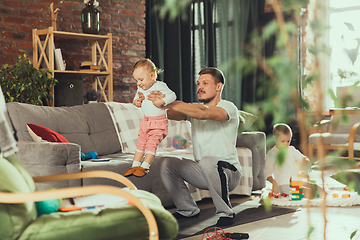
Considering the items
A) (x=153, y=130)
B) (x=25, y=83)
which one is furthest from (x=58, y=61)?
(x=153, y=130)

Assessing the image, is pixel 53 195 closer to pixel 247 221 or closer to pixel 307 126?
pixel 307 126

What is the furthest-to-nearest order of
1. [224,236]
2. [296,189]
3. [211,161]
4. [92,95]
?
[92,95], [296,189], [211,161], [224,236]

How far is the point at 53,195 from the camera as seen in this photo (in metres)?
1.40

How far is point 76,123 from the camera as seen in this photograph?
3393mm

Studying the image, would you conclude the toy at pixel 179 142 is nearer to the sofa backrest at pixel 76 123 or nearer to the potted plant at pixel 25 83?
the sofa backrest at pixel 76 123

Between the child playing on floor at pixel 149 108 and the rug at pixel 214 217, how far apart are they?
546mm

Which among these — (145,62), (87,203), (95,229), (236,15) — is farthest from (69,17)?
(95,229)

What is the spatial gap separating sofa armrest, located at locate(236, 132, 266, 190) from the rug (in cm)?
58

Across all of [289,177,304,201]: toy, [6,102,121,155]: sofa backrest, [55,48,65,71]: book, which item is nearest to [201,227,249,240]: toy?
[289,177,304,201]: toy

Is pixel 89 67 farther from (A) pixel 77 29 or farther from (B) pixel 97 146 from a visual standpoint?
(B) pixel 97 146

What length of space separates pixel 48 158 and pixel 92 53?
277 centimetres

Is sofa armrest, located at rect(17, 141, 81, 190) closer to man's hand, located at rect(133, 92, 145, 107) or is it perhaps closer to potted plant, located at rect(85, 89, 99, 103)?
man's hand, located at rect(133, 92, 145, 107)

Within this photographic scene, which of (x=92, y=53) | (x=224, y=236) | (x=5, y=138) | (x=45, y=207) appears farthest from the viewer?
(x=92, y=53)

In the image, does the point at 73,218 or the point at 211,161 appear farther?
the point at 211,161
